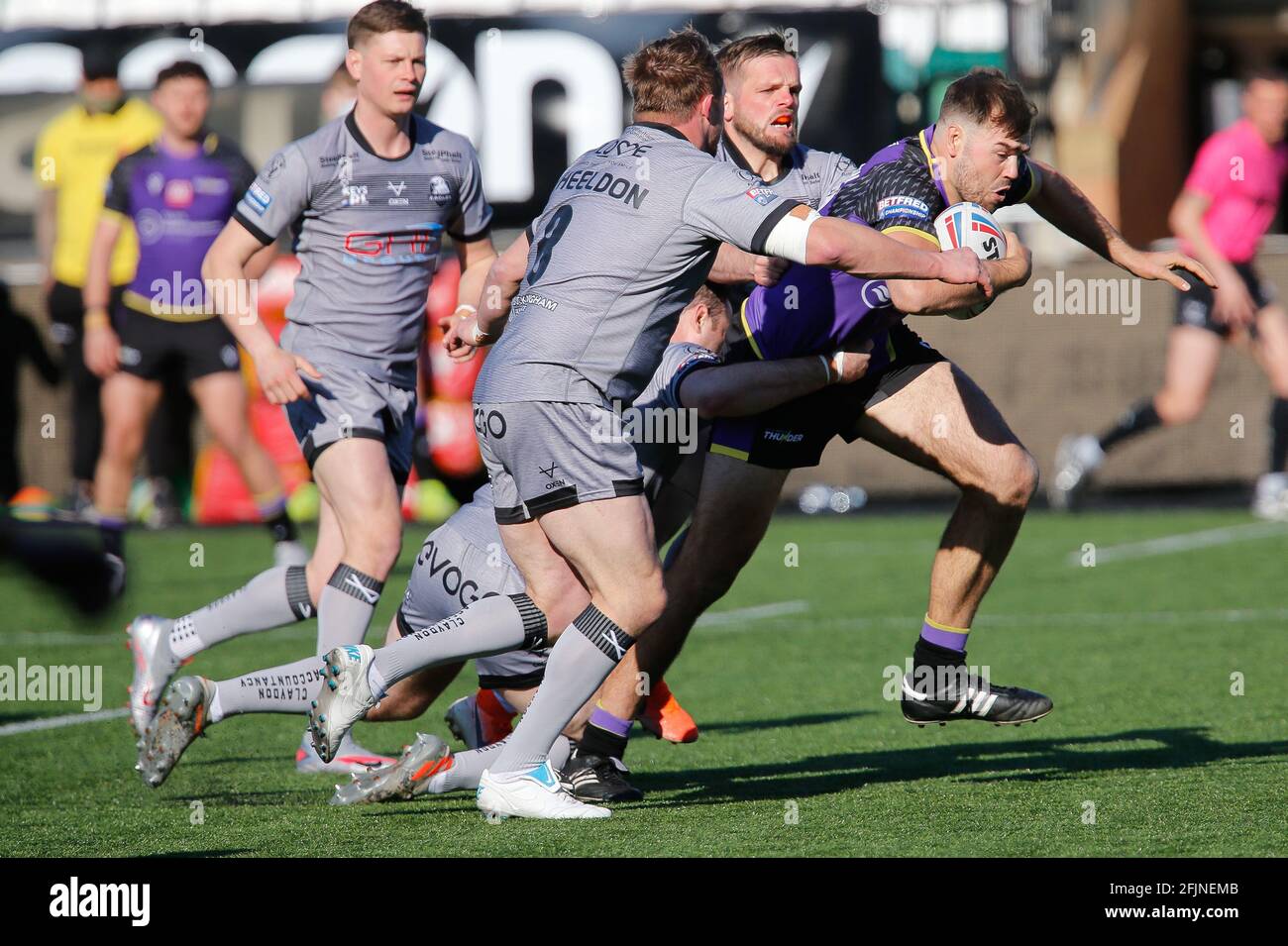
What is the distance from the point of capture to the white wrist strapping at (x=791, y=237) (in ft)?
15.3

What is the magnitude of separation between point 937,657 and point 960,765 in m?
0.39

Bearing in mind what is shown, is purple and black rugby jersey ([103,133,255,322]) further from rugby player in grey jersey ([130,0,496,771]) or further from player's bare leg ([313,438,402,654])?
player's bare leg ([313,438,402,654])

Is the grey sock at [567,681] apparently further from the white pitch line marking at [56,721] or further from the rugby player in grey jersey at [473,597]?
the white pitch line marking at [56,721]

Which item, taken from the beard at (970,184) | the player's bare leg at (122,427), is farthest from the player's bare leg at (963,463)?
the player's bare leg at (122,427)

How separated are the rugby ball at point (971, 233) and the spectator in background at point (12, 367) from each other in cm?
1091

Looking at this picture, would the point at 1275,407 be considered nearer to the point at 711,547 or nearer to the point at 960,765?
the point at 960,765

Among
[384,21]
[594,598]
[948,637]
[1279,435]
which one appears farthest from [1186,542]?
[594,598]

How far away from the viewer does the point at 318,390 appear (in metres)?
6.32

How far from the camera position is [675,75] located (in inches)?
201

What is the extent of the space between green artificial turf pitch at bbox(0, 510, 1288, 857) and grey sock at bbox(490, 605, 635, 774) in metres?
0.19

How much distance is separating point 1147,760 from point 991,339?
8924 millimetres

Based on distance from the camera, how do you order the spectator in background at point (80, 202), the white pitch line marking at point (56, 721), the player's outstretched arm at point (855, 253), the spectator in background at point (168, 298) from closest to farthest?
the player's outstretched arm at point (855, 253), the white pitch line marking at point (56, 721), the spectator in background at point (168, 298), the spectator in background at point (80, 202)

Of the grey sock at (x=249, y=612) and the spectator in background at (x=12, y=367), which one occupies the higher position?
the spectator in background at (x=12, y=367)
